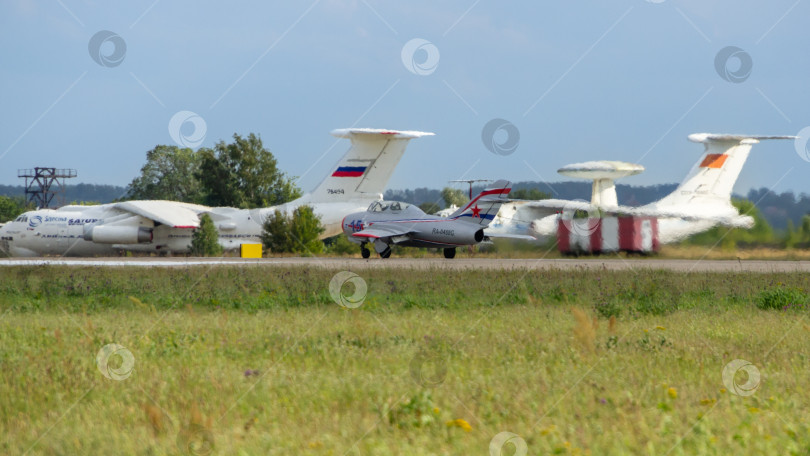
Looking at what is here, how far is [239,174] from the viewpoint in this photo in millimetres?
70250

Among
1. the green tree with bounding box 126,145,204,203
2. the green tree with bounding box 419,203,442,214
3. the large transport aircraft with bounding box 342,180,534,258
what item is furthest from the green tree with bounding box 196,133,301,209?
the large transport aircraft with bounding box 342,180,534,258

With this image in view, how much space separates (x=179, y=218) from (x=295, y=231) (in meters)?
6.49

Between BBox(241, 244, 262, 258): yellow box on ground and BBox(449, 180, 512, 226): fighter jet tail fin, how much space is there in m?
12.5

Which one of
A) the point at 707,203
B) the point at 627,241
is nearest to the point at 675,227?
the point at 627,241

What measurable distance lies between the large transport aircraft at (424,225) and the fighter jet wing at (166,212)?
10.5 metres

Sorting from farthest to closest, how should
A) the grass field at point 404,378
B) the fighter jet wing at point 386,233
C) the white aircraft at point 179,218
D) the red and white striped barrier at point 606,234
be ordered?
the white aircraft at point 179,218
the fighter jet wing at point 386,233
the red and white striped barrier at point 606,234
the grass field at point 404,378

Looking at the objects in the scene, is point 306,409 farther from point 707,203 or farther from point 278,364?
point 707,203

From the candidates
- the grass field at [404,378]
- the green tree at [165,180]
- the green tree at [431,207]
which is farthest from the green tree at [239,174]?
the grass field at [404,378]

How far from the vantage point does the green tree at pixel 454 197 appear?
303 ft

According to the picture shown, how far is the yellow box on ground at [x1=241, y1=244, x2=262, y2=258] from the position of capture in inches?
1610

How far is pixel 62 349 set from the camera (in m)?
9.38

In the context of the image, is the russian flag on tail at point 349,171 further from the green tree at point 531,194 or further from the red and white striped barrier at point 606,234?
the red and white striped barrier at point 606,234

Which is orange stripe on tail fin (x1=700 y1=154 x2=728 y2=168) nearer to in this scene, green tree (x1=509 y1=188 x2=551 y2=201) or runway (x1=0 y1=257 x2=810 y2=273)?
runway (x1=0 y1=257 x2=810 y2=273)

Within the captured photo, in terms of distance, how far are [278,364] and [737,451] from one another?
487 centimetres
